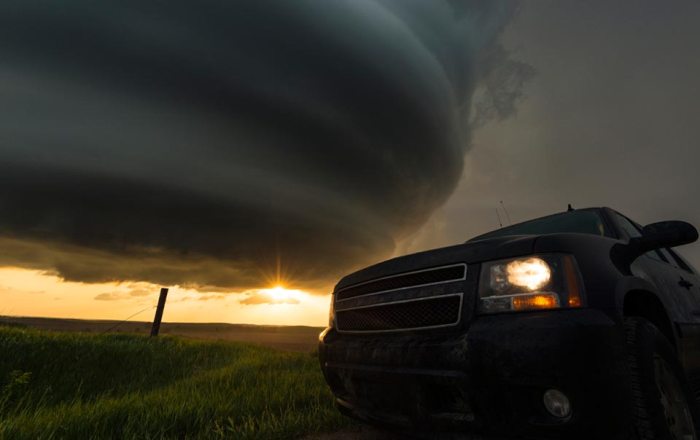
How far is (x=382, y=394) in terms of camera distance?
88.4 inches

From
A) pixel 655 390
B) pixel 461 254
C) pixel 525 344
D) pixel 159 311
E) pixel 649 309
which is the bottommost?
pixel 655 390

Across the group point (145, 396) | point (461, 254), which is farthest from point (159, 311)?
point (461, 254)

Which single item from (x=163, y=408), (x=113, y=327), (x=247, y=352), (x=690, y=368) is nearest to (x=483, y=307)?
(x=690, y=368)

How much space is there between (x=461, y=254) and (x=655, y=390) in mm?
1062

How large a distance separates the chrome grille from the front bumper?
12 cm

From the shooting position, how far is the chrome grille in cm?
205

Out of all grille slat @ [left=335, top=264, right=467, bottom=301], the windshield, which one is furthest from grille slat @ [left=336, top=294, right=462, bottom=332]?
the windshield

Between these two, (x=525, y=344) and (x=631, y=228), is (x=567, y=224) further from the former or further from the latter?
(x=525, y=344)

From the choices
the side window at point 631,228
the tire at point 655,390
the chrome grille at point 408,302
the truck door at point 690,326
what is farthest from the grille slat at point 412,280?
the side window at point 631,228

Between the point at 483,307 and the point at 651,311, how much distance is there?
1.35m

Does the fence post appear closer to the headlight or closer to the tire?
the headlight

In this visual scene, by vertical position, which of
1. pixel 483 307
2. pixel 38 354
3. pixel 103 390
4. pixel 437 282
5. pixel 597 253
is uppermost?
pixel 597 253

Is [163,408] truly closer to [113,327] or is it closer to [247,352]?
[247,352]

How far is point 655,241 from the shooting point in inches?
89.0
